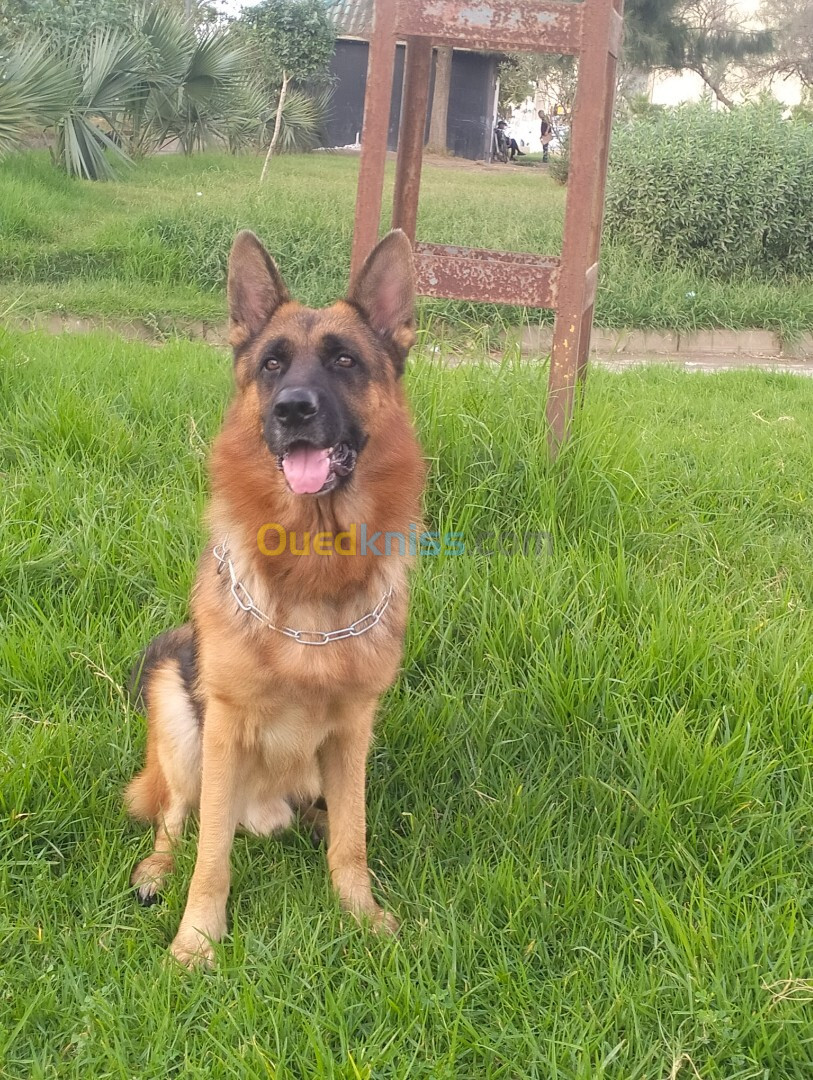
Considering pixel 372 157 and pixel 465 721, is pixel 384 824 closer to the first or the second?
pixel 465 721

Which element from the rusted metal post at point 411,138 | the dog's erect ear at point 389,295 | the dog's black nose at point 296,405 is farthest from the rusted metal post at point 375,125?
the dog's black nose at point 296,405

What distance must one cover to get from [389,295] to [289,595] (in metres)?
0.88

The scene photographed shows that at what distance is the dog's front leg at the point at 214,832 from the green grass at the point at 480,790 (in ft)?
0.27

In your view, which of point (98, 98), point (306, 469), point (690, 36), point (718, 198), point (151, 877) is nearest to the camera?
point (306, 469)

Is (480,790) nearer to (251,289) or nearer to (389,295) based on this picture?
(389,295)

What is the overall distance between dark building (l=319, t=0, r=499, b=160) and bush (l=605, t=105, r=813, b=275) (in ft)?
38.4

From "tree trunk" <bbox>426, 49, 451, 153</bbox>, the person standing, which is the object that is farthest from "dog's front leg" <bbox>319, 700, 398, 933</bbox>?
the person standing

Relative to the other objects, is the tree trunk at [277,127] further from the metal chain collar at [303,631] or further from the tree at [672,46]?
the metal chain collar at [303,631]

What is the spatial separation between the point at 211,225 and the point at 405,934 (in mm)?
7932

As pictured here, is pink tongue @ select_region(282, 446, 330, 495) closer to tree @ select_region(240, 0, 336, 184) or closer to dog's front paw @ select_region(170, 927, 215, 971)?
dog's front paw @ select_region(170, 927, 215, 971)

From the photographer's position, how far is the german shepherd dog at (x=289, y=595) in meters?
2.07

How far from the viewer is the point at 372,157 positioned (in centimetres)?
338

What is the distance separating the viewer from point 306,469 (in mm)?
2121
